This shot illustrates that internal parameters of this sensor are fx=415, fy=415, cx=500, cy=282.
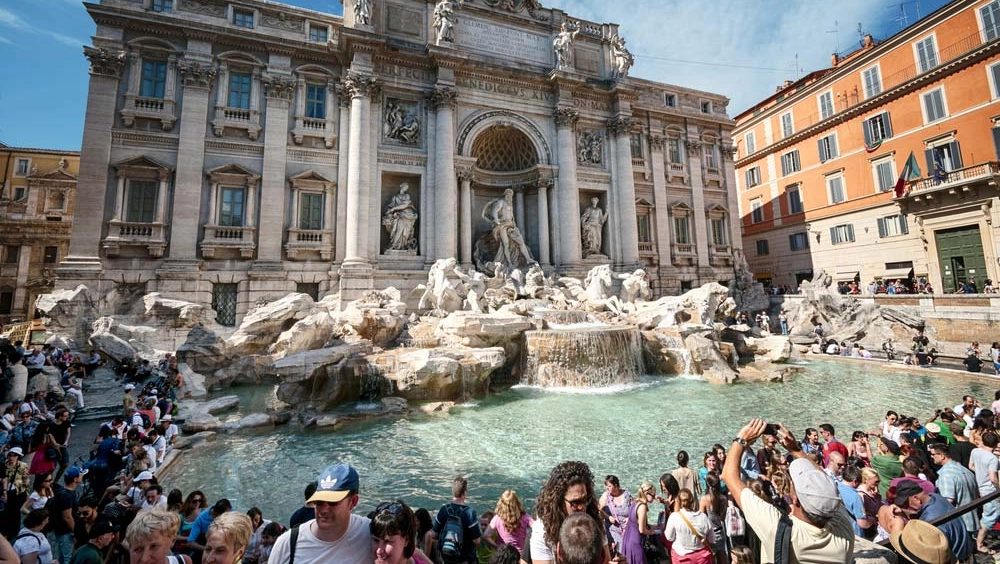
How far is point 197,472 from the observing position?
5.89 m

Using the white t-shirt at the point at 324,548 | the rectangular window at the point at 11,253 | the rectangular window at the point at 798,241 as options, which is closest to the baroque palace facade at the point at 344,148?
the rectangular window at the point at 798,241

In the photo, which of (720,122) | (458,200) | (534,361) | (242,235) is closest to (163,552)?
(534,361)

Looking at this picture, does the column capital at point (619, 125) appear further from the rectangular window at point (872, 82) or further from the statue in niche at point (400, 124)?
the rectangular window at point (872, 82)

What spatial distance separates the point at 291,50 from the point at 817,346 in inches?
864

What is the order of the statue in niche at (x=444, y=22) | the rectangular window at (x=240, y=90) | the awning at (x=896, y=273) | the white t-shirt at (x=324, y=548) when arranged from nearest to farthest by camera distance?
1. the white t-shirt at (x=324, y=548)
2. the rectangular window at (x=240, y=90)
3. the statue in niche at (x=444, y=22)
4. the awning at (x=896, y=273)

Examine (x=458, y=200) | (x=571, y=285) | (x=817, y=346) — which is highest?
(x=458, y=200)

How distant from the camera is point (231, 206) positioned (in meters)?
14.4

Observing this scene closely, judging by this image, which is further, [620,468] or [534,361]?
[534,361]

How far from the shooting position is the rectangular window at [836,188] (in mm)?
21172

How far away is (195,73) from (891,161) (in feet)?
94.6

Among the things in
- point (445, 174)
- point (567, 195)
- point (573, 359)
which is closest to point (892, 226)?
point (567, 195)

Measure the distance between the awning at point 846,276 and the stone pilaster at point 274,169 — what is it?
26.0 metres

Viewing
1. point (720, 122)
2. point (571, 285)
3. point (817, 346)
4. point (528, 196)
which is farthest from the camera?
point (720, 122)

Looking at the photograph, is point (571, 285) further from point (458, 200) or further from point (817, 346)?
point (817, 346)
